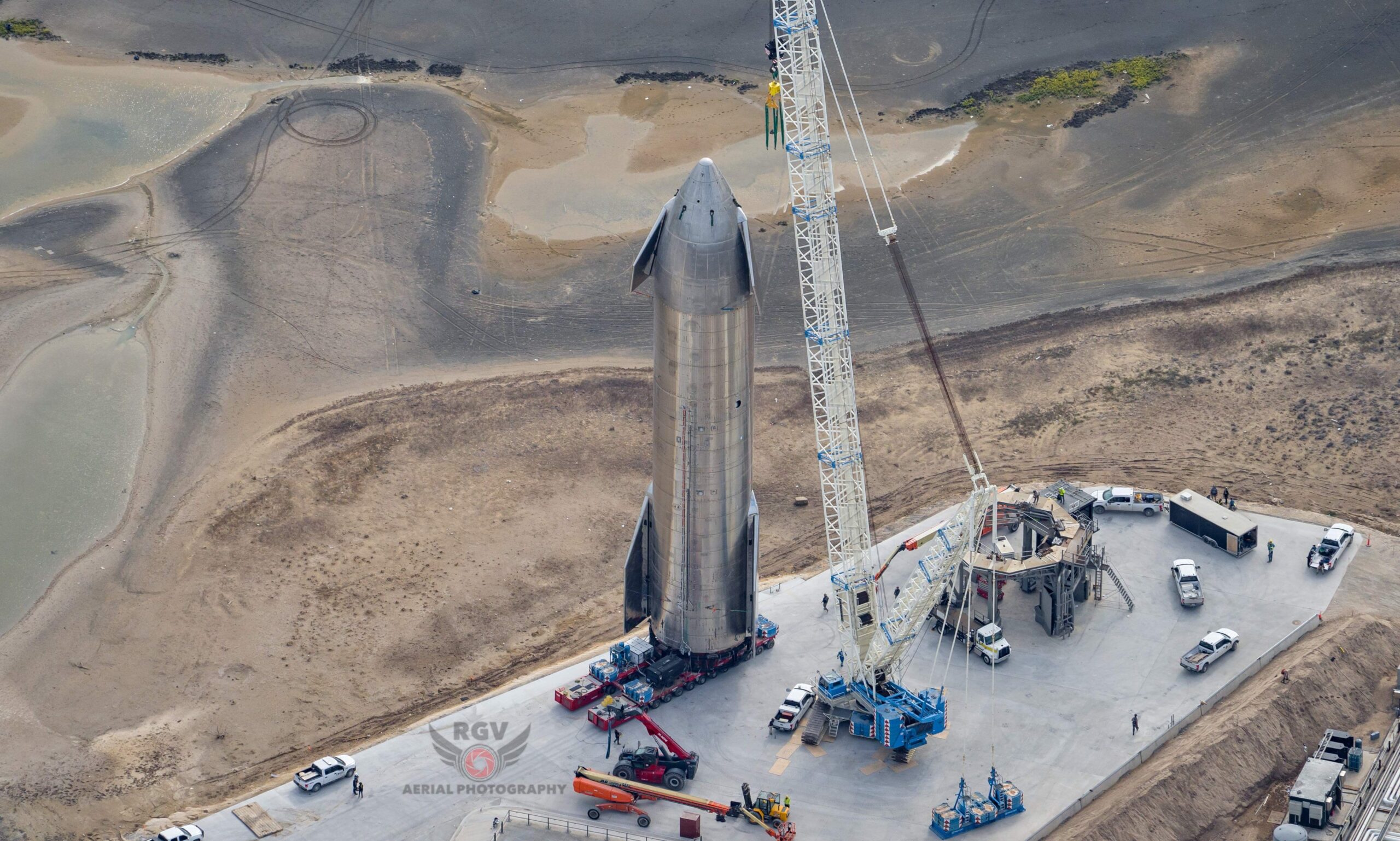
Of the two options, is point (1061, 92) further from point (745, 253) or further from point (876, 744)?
point (876, 744)

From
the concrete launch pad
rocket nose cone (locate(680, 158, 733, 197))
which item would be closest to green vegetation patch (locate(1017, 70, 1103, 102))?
the concrete launch pad

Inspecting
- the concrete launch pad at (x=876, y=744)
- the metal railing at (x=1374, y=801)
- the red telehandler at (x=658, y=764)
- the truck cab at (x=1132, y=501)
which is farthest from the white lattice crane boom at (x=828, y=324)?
the metal railing at (x=1374, y=801)

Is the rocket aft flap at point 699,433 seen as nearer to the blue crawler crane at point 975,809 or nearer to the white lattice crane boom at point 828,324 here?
the white lattice crane boom at point 828,324

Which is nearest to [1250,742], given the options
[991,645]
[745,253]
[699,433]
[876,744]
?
[991,645]

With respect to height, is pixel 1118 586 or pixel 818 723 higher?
pixel 1118 586

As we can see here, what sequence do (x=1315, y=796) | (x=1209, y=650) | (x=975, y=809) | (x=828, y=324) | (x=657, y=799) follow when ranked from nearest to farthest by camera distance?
(x=975, y=809), (x=1315, y=796), (x=657, y=799), (x=828, y=324), (x=1209, y=650)

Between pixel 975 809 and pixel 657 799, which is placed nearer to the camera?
pixel 975 809
